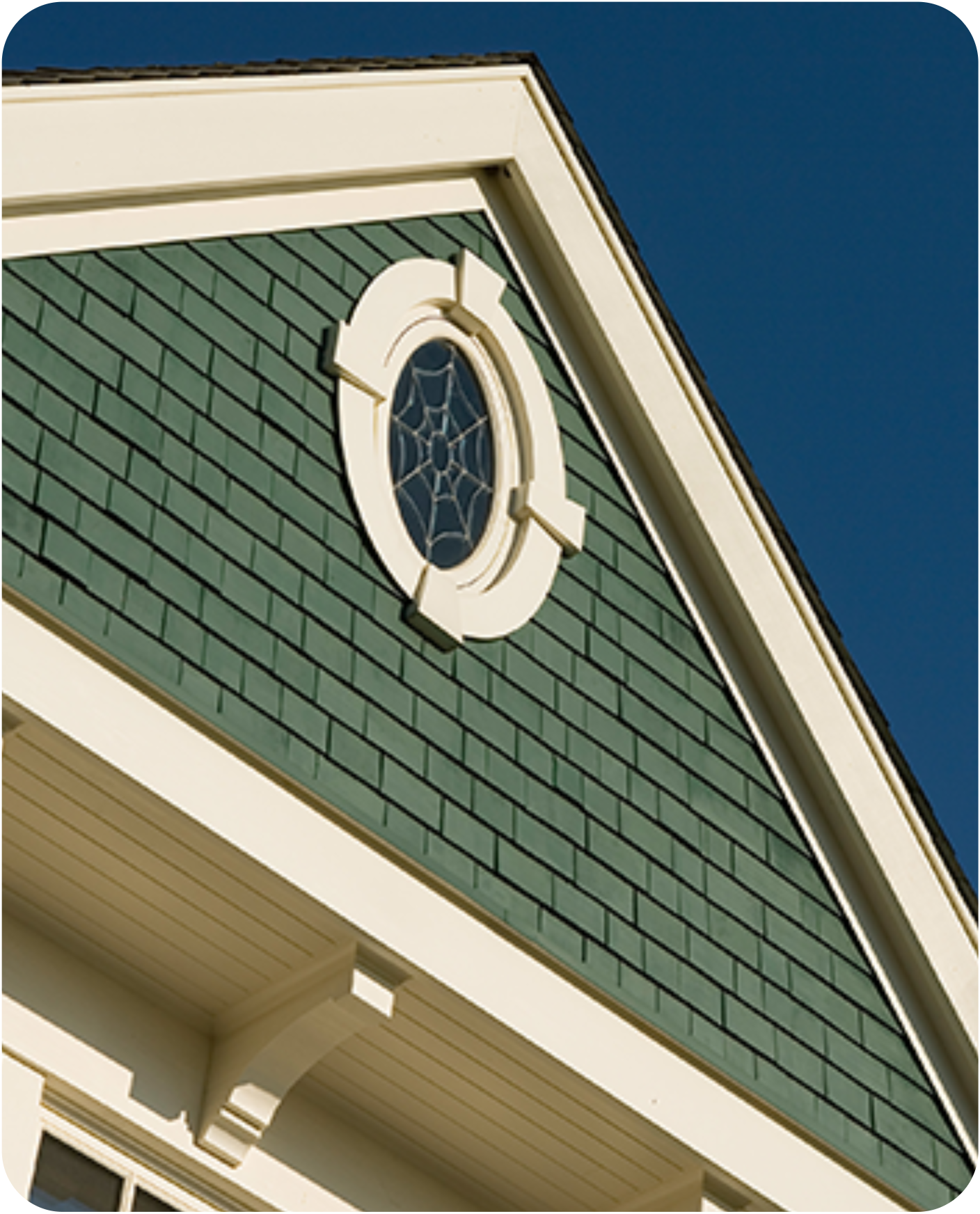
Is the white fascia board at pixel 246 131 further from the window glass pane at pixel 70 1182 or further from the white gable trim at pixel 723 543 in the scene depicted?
the window glass pane at pixel 70 1182

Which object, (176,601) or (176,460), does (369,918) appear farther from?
(176,460)

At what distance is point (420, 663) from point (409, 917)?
3.67ft

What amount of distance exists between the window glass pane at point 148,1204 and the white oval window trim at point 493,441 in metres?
2.29

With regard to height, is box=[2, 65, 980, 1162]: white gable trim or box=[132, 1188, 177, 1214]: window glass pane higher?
box=[2, 65, 980, 1162]: white gable trim

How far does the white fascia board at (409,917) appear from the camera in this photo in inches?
252

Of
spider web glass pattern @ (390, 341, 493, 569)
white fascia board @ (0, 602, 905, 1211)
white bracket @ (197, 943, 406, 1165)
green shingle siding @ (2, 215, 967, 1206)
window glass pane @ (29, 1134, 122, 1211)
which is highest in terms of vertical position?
spider web glass pattern @ (390, 341, 493, 569)

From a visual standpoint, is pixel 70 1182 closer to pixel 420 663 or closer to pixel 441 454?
pixel 420 663

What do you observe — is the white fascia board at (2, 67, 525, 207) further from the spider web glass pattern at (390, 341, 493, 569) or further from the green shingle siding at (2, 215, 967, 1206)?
the spider web glass pattern at (390, 341, 493, 569)

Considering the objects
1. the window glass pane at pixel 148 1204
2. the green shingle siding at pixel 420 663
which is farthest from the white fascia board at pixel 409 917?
the window glass pane at pixel 148 1204

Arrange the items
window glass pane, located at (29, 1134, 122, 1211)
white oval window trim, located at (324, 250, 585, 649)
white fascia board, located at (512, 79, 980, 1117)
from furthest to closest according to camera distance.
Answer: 1. white fascia board, located at (512, 79, 980, 1117)
2. white oval window trim, located at (324, 250, 585, 649)
3. window glass pane, located at (29, 1134, 122, 1211)

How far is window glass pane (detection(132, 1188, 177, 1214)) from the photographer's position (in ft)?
22.2

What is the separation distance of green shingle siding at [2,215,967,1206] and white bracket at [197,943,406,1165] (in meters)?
0.50

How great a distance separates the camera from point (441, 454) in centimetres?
871

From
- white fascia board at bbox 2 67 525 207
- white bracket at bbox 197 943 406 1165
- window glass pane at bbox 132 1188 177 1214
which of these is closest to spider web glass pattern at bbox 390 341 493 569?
white fascia board at bbox 2 67 525 207
